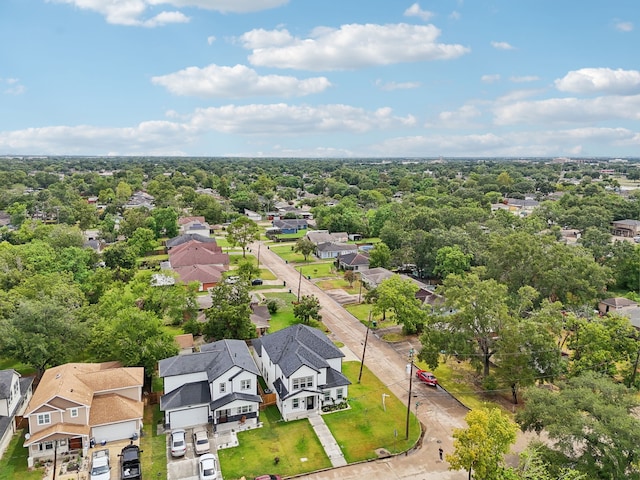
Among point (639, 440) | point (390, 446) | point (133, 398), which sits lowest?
point (390, 446)

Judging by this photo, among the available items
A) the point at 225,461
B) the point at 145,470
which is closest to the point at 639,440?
the point at 225,461

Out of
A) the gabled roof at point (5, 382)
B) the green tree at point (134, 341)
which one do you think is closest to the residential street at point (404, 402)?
the green tree at point (134, 341)

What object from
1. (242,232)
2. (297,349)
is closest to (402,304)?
(297,349)

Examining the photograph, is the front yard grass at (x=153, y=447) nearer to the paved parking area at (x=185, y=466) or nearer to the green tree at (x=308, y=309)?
the paved parking area at (x=185, y=466)

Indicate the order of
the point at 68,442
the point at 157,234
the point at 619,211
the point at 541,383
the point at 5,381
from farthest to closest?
the point at 619,211 → the point at 157,234 → the point at 541,383 → the point at 5,381 → the point at 68,442

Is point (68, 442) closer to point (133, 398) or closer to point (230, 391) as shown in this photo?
point (133, 398)

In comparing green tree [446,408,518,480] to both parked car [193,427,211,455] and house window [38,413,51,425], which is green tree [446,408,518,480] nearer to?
parked car [193,427,211,455]

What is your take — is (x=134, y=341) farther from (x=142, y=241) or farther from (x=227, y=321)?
(x=142, y=241)
